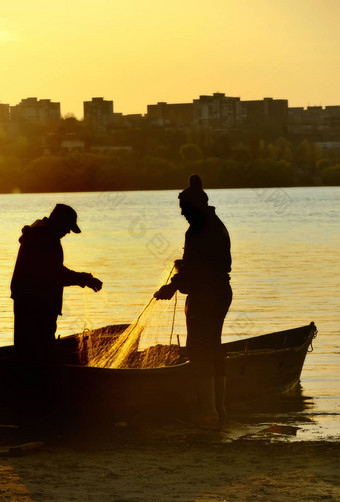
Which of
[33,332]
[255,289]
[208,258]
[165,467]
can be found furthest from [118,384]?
[255,289]

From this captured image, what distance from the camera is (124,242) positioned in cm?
5372

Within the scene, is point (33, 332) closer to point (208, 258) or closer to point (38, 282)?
point (38, 282)

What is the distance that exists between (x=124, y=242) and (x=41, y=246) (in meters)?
43.5

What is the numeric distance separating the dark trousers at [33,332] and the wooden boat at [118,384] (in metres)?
0.19

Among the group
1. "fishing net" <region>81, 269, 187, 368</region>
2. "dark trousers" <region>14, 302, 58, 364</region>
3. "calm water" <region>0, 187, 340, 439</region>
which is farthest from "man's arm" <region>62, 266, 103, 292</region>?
"calm water" <region>0, 187, 340, 439</region>

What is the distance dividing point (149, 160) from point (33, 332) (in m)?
137

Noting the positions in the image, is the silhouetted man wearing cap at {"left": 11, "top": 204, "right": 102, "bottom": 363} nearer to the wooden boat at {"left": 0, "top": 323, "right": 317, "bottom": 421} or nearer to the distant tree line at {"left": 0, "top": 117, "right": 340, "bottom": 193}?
the wooden boat at {"left": 0, "top": 323, "right": 317, "bottom": 421}

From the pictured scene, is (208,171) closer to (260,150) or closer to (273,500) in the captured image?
(260,150)

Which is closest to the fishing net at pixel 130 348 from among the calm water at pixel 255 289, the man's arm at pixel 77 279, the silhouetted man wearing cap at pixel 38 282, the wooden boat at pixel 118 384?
the wooden boat at pixel 118 384

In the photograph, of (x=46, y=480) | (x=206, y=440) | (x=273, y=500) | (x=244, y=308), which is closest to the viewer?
(x=273, y=500)

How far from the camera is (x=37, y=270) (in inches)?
403

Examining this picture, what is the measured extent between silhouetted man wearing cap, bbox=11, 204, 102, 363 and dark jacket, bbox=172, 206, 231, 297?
3.67 ft

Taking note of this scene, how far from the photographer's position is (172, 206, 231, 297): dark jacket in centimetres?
1049

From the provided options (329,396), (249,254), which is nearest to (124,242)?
(249,254)
